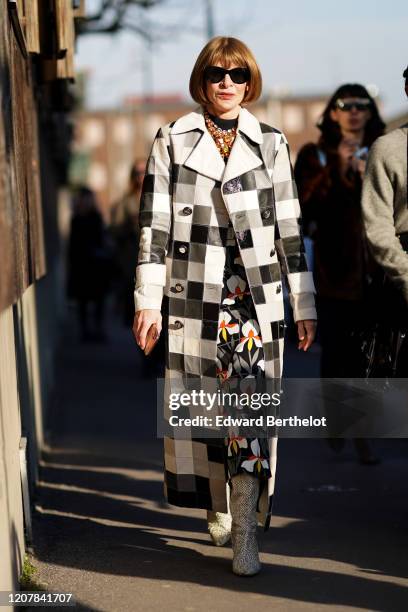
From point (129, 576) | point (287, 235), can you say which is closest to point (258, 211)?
point (287, 235)

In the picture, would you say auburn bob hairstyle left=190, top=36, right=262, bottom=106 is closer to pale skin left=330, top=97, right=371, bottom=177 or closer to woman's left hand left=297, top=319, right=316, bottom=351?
woman's left hand left=297, top=319, right=316, bottom=351

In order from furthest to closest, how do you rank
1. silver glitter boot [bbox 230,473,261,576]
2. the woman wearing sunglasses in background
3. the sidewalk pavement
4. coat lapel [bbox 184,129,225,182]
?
the woman wearing sunglasses in background < coat lapel [bbox 184,129,225,182] < silver glitter boot [bbox 230,473,261,576] < the sidewalk pavement

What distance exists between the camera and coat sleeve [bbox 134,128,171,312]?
5105 mm

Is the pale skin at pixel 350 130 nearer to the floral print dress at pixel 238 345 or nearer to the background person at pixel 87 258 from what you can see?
the floral print dress at pixel 238 345

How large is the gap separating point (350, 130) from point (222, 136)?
1.91 m

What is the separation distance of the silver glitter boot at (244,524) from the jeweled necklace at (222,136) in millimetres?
1349

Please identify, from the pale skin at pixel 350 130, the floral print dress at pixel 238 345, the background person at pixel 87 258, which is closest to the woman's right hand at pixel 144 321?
the floral print dress at pixel 238 345

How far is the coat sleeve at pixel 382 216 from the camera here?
5.11 m

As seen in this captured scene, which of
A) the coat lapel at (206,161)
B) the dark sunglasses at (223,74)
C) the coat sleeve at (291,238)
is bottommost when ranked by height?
the coat sleeve at (291,238)

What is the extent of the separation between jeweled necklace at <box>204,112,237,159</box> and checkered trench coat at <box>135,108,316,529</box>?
46 mm

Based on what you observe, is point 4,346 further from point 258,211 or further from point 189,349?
point 258,211

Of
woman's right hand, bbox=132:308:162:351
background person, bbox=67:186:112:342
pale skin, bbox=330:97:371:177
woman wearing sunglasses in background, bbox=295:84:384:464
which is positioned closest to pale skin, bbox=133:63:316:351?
woman's right hand, bbox=132:308:162:351

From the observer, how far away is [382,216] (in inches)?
205

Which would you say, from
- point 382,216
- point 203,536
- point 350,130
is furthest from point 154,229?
point 350,130
